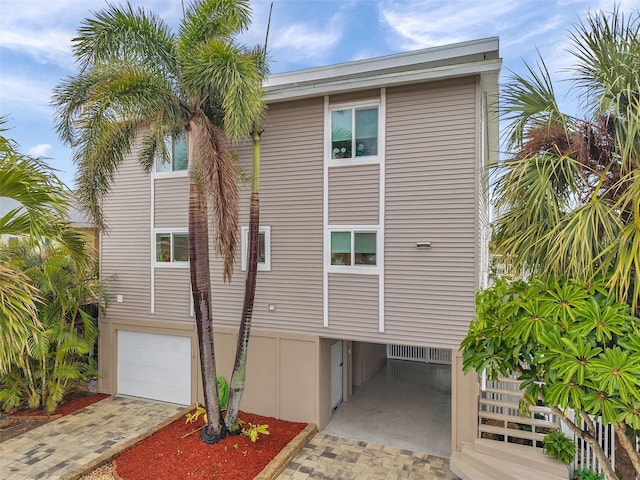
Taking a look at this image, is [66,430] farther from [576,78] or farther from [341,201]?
[576,78]

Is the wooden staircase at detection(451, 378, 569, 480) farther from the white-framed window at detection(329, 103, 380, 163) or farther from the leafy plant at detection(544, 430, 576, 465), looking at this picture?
the white-framed window at detection(329, 103, 380, 163)

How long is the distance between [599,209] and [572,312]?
1136mm

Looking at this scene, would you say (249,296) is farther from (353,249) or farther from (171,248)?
(171,248)

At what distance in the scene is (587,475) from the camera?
612cm

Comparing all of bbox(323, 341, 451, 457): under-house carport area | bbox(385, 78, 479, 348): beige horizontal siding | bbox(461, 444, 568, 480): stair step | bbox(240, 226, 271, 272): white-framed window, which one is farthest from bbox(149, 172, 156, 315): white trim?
bbox(461, 444, 568, 480): stair step

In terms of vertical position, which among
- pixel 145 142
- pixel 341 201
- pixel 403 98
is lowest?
pixel 341 201

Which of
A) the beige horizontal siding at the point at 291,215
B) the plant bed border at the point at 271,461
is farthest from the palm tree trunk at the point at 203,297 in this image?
the beige horizontal siding at the point at 291,215

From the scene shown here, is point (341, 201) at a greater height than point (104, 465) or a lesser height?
greater

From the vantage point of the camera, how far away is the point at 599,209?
12.2ft

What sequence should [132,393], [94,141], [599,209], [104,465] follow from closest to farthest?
[599,209]
[94,141]
[104,465]
[132,393]

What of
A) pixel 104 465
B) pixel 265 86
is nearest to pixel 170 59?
pixel 265 86

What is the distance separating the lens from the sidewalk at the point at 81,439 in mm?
6605

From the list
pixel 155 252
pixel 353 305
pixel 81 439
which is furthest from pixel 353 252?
pixel 81 439

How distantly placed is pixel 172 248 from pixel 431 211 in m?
6.50
